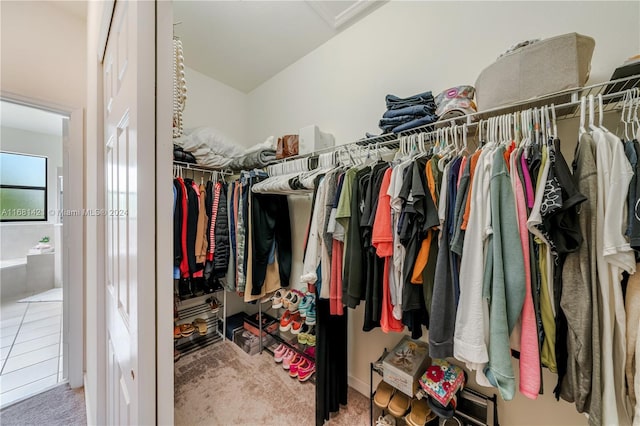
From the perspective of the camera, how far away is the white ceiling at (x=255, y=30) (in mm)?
1647

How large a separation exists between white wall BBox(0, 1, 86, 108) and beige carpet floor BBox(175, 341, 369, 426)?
90.0 inches

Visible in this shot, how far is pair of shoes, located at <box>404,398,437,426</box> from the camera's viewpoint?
118 centimetres

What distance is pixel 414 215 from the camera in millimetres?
929

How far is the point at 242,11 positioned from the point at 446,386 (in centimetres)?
266

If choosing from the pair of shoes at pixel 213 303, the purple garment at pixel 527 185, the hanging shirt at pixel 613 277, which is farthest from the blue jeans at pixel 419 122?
the pair of shoes at pixel 213 303

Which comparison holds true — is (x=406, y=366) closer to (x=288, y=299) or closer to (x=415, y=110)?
(x=288, y=299)

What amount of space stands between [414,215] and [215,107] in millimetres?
2484

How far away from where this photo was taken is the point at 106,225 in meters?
1.08

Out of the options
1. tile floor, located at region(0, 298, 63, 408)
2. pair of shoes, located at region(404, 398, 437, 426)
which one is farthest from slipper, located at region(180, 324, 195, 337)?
pair of shoes, located at region(404, 398, 437, 426)

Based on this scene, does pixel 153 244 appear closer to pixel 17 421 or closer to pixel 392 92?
pixel 392 92

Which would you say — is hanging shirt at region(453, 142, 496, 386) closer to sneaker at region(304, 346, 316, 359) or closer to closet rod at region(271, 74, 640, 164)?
closet rod at region(271, 74, 640, 164)

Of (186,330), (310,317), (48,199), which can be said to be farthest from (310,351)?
(48,199)

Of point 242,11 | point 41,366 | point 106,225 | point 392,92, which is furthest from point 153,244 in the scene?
point 41,366

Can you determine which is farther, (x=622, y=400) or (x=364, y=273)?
(x=364, y=273)
